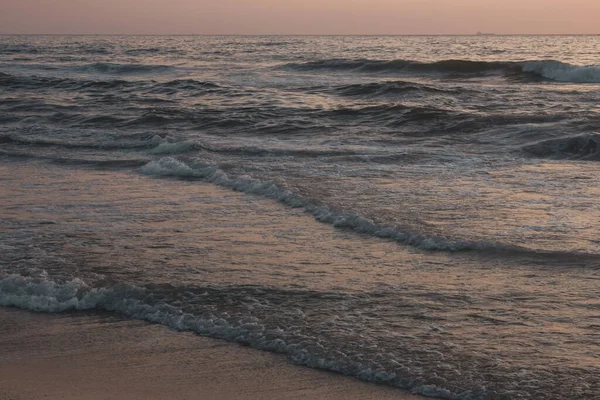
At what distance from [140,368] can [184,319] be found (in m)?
0.77

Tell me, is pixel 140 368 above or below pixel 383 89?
above

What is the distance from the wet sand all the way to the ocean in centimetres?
15

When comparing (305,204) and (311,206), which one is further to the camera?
(305,204)

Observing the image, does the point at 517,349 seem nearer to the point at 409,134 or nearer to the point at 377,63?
the point at 409,134

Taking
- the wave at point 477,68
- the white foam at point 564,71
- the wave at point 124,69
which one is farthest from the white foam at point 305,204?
the wave at point 124,69

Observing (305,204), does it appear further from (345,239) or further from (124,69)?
(124,69)

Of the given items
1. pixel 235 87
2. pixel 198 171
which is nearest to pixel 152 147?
pixel 198 171

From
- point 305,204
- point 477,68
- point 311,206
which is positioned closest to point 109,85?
point 477,68

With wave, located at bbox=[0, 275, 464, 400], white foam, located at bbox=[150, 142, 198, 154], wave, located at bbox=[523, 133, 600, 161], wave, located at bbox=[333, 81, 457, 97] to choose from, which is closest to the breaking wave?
white foam, located at bbox=[150, 142, 198, 154]

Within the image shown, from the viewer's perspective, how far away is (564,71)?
94.9 ft

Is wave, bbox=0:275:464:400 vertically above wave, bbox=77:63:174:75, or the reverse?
wave, bbox=0:275:464:400

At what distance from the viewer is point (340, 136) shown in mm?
15664

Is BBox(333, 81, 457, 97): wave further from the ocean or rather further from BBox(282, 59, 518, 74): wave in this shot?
BBox(282, 59, 518, 74): wave

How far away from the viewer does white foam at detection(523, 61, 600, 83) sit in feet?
91.9
